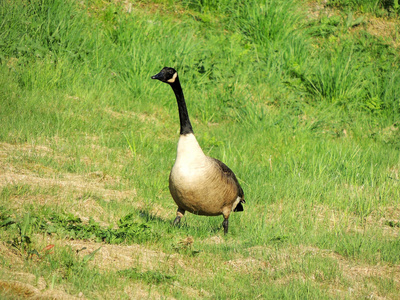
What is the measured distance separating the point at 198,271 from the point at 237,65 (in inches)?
301

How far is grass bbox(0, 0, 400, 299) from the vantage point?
15.1ft

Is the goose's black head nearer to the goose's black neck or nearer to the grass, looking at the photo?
the goose's black neck

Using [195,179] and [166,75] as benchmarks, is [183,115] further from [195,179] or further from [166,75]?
[195,179]

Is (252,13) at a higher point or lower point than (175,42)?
higher

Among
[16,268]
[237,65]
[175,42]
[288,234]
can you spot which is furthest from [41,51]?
[16,268]

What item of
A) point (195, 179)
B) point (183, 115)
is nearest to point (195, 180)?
point (195, 179)

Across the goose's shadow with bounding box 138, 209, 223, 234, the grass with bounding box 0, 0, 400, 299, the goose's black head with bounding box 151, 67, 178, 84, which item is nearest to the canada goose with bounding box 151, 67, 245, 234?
the goose's black head with bounding box 151, 67, 178, 84

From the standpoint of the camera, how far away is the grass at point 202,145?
460 centimetres

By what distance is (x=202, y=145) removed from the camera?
9.40 metres

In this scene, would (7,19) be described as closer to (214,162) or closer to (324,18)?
(214,162)

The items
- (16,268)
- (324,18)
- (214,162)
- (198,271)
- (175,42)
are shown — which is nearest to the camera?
(16,268)

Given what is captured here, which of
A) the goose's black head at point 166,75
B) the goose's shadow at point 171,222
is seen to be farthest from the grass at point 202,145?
the goose's black head at point 166,75

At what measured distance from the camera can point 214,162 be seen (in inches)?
231

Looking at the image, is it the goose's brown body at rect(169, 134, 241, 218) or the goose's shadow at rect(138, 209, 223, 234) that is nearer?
the goose's brown body at rect(169, 134, 241, 218)
